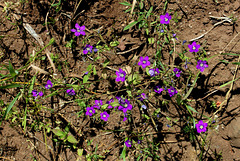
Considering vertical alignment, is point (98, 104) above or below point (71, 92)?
below

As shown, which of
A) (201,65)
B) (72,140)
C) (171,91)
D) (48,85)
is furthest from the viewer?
(72,140)

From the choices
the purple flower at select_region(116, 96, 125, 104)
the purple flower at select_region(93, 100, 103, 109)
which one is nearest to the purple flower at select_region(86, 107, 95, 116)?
the purple flower at select_region(93, 100, 103, 109)

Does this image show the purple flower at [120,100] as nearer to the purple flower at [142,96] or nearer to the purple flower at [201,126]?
the purple flower at [142,96]

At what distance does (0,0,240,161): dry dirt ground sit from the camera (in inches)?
134

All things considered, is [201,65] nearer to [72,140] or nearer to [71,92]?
[71,92]

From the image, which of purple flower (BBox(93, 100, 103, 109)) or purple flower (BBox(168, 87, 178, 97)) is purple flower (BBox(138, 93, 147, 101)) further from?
purple flower (BBox(93, 100, 103, 109))

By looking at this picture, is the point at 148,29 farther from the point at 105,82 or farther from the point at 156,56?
the point at 105,82

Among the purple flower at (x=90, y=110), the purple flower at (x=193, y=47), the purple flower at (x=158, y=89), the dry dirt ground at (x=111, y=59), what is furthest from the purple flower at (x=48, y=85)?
the purple flower at (x=193, y=47)

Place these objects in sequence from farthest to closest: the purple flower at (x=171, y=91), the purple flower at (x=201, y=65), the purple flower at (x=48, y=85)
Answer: the purple flower at (x=48, y=85), the purple flower at (x=171, y=91), the purple flower at (x=201, y=65)

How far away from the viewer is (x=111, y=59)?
3.62 metres

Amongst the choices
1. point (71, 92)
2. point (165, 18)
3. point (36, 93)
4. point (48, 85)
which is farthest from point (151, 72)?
point (36, 93)

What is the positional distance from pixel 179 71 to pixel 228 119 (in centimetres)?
128

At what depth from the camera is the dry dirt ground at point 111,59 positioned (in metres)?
3.40

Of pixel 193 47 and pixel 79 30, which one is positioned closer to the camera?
pixel 193 47
